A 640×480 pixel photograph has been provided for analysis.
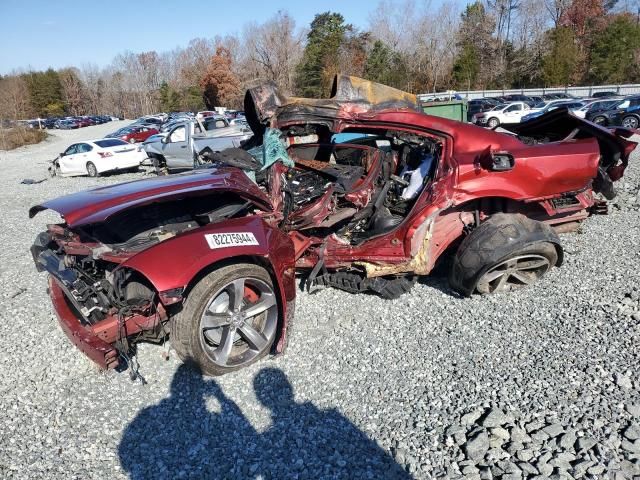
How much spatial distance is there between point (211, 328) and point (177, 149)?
12.0 m

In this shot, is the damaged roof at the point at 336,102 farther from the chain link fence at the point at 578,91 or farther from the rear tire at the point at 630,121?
the chain link fence at the point at 578,91

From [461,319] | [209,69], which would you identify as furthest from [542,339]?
[209,69]

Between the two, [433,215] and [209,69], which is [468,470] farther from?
[209,69]

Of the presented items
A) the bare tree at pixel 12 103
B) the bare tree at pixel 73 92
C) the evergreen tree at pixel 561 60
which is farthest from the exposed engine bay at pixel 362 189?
the bare tree at pixel 73 92

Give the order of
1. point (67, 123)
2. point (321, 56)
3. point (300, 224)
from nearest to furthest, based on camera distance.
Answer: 1. point (300, 224)
2. point (321, 56)
3. point (67, 123)

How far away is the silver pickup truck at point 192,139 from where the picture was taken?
44.0 feet

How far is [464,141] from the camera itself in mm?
3930

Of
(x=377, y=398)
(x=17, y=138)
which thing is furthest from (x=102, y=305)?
(x=17, y=138)

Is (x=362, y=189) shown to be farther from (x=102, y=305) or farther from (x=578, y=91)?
(x=578, y=91)

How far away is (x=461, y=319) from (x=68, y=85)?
8365 centimetres

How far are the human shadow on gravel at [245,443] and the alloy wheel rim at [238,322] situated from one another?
27cm

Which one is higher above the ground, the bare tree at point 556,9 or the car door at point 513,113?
the bare tree at point 556,9

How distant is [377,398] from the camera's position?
2.98 meters

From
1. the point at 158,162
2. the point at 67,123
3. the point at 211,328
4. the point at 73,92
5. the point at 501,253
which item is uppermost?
the point at 73,92
